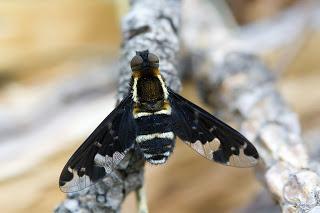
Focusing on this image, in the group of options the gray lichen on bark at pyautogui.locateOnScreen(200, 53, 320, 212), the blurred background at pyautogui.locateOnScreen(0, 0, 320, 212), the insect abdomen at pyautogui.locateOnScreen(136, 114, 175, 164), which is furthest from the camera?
the blurred background at pyautogui.locateOnScreen(0, 0, 320, 212)

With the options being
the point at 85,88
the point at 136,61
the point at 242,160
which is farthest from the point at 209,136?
the point at 85,88

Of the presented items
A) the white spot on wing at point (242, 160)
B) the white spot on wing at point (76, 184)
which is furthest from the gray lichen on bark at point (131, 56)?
the white spot on wing at point (242, 160)

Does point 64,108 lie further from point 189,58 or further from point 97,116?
point 189,58

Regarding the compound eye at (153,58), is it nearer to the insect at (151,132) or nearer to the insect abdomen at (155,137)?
the insect at (151,132)

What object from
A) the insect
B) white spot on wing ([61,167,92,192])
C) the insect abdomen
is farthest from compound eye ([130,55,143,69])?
white spot on wing ([61,167,92,192])

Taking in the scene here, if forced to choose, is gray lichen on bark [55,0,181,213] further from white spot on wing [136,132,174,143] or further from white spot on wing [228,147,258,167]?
white spot on wing [228,147,258,167]

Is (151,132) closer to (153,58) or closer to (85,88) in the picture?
(153,58)

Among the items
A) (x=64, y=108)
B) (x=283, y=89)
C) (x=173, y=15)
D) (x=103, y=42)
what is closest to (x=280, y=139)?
(x=173, y=15)
